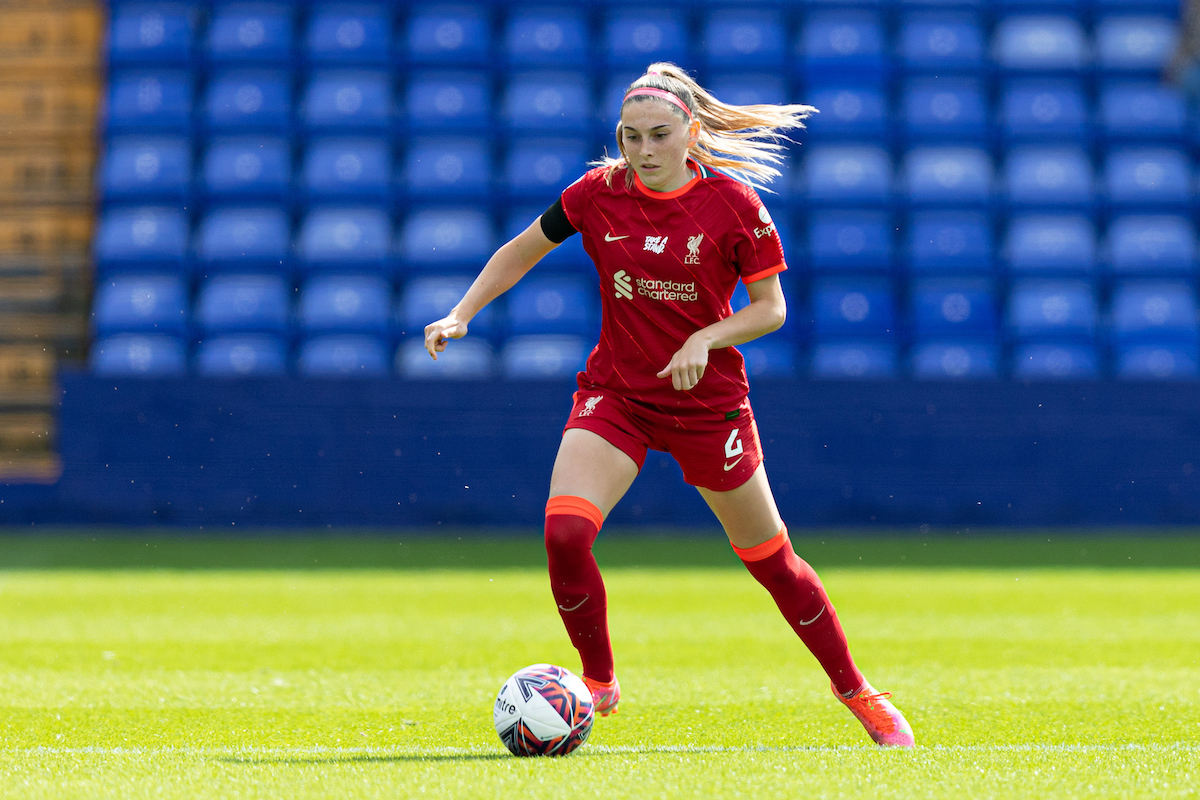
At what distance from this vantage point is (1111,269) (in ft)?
38.8

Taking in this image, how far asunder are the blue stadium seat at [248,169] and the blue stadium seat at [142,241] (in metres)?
0.51

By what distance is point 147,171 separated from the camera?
1202cm

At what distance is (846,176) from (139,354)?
678cm

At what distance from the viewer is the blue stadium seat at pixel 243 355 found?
36.2 feet

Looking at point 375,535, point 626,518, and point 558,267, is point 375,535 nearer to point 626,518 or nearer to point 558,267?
point 626,518

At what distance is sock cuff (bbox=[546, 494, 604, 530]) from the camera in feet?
10.7

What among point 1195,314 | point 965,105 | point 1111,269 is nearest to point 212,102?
point 965,105

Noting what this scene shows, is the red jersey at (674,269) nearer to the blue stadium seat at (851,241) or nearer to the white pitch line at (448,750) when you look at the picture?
the white pitch line at (448,750)

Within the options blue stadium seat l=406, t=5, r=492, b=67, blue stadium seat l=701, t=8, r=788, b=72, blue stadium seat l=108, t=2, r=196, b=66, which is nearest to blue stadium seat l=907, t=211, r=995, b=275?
blue stadium seat l=701, t=8, r=788, b=72

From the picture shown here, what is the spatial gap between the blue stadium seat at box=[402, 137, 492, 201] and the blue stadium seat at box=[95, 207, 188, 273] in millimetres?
2221

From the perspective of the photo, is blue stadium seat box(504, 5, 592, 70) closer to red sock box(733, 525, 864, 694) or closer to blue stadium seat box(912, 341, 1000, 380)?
blue stadium seat box(912, 341, 1000, 380)

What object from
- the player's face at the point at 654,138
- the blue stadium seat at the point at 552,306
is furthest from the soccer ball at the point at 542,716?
the blue stadium seat at the point at 552,306

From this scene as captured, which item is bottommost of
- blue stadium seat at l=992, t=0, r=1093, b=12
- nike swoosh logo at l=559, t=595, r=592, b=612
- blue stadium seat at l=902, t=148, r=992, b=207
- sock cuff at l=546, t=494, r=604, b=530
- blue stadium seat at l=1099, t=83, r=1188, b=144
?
nike swoosh logo at l=559, t=595, r=592, b=612

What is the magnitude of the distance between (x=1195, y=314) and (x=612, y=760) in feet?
33.8
